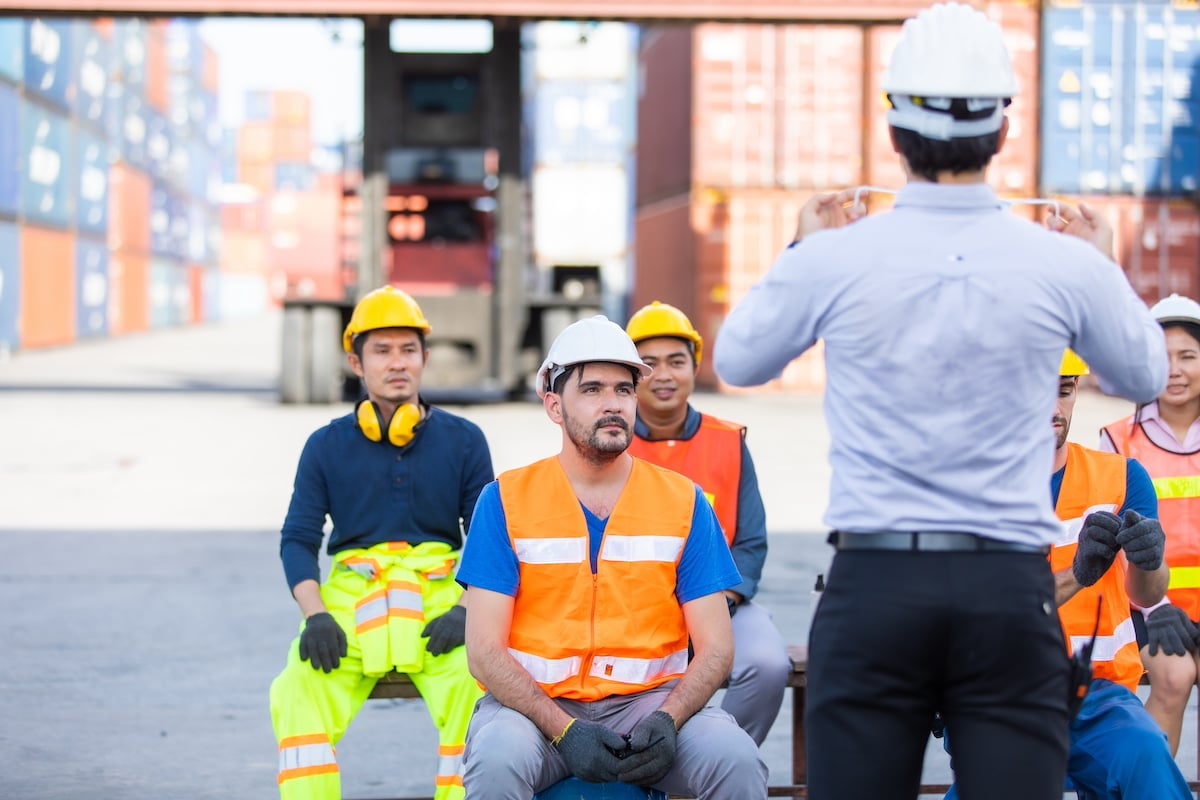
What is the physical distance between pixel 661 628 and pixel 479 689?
757mm

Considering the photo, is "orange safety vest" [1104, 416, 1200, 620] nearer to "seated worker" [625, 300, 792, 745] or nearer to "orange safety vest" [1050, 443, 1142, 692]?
"orange safety vest" [1050, 443, 1142, 692]

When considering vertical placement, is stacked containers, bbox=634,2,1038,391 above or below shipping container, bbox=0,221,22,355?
above

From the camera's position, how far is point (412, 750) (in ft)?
17.7

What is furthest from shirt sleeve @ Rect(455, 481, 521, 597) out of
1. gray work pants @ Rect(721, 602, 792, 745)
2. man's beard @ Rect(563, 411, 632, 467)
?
gray work pants @ Rect(721, 602, 792, 745)

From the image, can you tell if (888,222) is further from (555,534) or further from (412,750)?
(412,750)

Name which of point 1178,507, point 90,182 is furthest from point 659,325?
point 90,182

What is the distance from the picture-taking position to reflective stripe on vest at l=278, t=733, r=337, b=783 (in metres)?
3.88

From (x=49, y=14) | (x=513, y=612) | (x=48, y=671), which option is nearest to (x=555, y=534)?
(x=513, y=612)

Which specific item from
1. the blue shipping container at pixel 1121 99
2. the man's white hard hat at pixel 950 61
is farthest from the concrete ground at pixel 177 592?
the blue shipping container at pixel 1121 99

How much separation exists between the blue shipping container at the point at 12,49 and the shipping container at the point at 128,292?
13193 millimetres

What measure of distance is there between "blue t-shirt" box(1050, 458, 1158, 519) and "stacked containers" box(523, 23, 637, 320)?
30.2 metres

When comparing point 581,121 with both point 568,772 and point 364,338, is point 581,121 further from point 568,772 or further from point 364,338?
point 568,772

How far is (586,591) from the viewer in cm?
346

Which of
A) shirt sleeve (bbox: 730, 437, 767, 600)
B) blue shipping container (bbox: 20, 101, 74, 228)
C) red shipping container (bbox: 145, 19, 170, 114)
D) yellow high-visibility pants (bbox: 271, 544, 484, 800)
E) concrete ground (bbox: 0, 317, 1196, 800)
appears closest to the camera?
yellow high-visibility pants (bbox: 271, 544, 484, 800)
